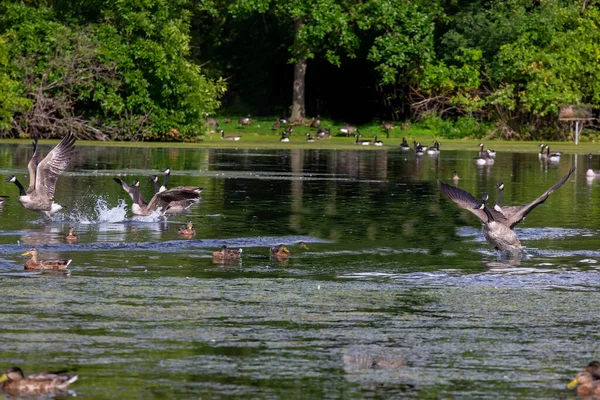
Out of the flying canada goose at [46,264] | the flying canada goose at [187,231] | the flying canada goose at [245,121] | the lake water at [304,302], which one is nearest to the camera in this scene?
the lake water at [304,302]

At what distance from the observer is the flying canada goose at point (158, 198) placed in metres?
22.7

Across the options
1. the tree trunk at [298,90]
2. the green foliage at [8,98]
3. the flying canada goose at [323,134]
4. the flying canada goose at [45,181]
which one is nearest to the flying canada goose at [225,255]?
the flying canada goose at [45,181]

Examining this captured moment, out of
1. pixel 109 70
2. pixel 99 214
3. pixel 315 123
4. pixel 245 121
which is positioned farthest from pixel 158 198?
pixel 245 121

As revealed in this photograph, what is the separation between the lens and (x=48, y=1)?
5653 cm

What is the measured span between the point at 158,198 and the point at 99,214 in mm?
1097

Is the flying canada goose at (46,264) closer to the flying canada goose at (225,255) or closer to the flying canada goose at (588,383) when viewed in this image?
the flying canada goose at (225,255)

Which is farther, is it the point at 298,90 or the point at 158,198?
the point at 298,90

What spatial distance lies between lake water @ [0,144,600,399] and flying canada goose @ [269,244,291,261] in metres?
0.13

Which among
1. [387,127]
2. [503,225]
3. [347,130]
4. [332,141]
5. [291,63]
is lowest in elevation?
[503,225]

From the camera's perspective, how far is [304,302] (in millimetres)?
13719

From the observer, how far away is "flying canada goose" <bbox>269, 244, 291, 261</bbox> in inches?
677

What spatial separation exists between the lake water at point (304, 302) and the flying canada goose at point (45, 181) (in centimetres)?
31

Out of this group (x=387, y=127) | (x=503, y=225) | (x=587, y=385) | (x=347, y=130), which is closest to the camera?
Result: (x=587, y=385)

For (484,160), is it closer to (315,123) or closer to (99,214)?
(99,214)
